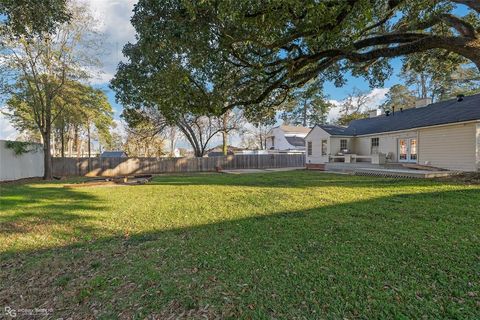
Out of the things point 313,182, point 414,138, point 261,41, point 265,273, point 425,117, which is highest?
point 261,41

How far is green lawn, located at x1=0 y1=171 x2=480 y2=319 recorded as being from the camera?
2221mm

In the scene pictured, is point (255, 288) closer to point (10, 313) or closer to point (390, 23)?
point (10, 313)

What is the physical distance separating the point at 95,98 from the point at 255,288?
54.8 feet

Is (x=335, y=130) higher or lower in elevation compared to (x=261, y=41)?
lower

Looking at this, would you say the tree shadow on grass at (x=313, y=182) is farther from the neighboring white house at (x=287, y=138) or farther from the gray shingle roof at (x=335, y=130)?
the neighboring white house at (x=287, y=138)

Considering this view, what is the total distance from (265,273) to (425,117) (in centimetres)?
1494

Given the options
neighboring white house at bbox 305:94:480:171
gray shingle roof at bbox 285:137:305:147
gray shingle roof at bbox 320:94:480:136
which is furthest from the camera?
gray shingle roof at bbox 285:137:305:147

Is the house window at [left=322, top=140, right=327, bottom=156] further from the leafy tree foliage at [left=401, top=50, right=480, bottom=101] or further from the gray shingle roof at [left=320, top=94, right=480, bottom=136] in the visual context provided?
the leafy tree foliage at [left=401, top=50, right=480, bottom=101]

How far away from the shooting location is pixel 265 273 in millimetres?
2760

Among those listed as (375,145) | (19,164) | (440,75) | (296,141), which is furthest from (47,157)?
(296,141)

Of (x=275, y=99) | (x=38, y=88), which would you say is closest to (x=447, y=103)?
(x=275, y=99)

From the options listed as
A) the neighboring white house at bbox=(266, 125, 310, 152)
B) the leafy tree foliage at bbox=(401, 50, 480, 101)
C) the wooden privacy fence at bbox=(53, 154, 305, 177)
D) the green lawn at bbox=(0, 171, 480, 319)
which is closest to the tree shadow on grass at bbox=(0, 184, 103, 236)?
the green lawn at bbox=(0, 171, 480, 319)

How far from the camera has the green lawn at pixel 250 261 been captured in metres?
2.22

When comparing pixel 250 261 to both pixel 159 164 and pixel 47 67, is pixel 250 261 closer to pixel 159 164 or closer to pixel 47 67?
pixel 47 67
